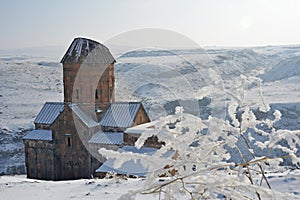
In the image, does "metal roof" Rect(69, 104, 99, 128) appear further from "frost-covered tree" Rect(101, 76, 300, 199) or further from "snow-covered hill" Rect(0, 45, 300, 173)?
"frost-covered tree" Rect(101, 76, 300, 199)

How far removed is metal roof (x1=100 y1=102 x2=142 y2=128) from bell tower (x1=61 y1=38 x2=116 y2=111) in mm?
612

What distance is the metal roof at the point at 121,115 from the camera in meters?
12.8

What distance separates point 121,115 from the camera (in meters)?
13.0

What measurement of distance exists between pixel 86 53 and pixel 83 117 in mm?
2534

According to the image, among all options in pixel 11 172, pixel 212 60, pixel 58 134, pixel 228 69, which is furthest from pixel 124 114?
pixel 212 60

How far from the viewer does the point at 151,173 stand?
1.78 meters

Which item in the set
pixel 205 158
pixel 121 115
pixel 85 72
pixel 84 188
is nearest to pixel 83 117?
pixel 121 115

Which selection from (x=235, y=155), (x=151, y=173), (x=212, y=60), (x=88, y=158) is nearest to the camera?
(x=151, y=173)

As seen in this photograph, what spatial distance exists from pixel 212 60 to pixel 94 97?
46365 millimetres

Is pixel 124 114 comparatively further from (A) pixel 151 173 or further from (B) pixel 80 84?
(A) pixel 151 173

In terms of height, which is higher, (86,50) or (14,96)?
(86,50)

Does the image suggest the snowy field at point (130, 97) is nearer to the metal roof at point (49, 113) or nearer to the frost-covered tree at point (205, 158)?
the frost-covered tree at point (205, 158)

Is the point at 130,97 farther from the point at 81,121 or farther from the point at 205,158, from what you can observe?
the point at 205,158

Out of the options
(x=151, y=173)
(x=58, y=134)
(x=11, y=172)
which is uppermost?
(x=151, y=173)
